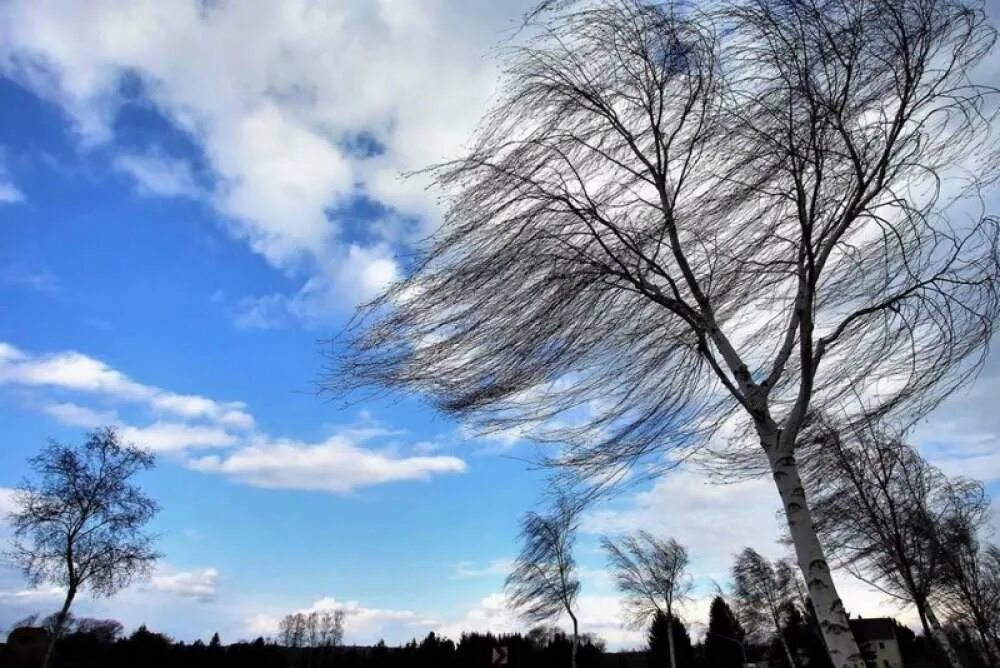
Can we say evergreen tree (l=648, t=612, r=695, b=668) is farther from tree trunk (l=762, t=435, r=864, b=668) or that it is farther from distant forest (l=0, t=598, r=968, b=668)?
tree trunk (l=762, t=435, r=864, b=668)

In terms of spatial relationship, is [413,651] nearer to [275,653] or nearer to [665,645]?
[275,653]

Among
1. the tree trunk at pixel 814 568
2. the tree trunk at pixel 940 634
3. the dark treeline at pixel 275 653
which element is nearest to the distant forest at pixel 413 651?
the dark treeline at pixel 275 653

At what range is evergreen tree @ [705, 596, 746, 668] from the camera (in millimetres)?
60875

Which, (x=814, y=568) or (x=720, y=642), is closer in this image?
(x=814, y=568)

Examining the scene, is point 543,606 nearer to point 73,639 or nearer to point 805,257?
point 73,639

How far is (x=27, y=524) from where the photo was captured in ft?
75.3

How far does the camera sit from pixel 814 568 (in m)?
5.00

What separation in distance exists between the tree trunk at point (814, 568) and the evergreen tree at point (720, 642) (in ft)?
204

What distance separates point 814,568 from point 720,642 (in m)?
65.4

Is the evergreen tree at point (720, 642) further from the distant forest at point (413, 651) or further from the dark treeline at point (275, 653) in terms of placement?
the dark treeline at point (275, 653)

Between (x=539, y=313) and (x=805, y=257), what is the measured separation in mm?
2432

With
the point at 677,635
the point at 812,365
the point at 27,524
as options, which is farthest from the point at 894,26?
the point at 677,635

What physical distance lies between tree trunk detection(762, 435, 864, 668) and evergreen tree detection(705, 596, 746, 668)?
62.1m

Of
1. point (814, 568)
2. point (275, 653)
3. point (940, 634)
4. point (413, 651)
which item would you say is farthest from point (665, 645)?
point (814, 568)
